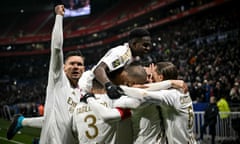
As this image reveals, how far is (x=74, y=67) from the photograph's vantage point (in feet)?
13.4

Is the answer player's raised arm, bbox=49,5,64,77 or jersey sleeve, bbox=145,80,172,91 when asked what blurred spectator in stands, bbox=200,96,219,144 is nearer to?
jersey sleeve, bbox=145,80,172,91

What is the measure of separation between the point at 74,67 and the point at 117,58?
24.7 inches

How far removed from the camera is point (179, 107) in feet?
13.2

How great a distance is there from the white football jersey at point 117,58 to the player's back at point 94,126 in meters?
0.31

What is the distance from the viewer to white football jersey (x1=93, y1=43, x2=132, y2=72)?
3639mm

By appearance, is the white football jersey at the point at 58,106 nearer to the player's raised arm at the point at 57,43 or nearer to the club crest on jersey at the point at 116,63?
the player's raised arm at the point at 57,43

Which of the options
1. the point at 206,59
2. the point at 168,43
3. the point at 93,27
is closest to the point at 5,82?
the point at 93,27

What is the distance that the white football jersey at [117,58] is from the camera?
143 inches

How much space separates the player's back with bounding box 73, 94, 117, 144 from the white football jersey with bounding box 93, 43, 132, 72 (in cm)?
31

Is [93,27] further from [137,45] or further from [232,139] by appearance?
[137,45]

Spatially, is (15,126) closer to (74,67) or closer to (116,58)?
(74,67)

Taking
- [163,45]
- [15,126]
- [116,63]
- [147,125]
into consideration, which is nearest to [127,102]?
[116,63]

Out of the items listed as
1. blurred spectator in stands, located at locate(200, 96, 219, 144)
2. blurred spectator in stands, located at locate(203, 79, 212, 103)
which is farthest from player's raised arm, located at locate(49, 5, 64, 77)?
blurred spectator in stands, located at locate(203, 79, 212, 103)

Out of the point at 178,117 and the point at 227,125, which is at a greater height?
the point at 178,117
